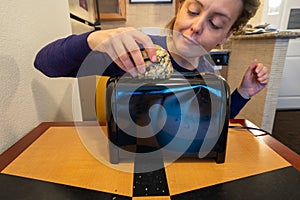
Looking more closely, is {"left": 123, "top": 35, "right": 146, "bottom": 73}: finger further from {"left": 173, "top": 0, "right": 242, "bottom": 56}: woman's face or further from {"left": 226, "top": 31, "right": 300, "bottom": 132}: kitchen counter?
{"left": 226, "top": 31, "right": 300, "bottom": 132}: kitchen counter

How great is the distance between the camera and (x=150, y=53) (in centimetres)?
36

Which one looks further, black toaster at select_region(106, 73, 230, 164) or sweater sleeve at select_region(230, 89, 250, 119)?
sweater sleeve at select_region(230, 89, 250, 119)

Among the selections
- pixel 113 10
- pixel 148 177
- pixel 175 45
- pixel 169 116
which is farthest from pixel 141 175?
pixel 113 10

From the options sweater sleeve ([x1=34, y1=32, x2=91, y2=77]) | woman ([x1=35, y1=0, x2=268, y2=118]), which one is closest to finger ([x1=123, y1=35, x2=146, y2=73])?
woman ([x1=35, y1=0, x2=268, y2=118])

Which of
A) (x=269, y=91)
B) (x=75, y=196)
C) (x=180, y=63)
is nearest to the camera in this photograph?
(x=75, y=196)

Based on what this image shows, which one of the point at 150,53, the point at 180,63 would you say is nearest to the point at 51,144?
the point at 150,53

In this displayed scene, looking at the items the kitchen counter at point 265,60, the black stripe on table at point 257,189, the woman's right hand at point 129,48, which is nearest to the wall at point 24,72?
the woman's right hand at point 129,48

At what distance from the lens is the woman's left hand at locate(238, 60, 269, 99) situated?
62 cm

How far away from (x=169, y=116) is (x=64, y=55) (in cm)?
28

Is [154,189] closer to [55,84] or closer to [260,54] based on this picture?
[55,84]

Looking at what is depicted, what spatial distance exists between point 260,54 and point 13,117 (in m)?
1.62

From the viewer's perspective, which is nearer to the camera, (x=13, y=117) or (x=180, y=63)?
(x=13, y=117)

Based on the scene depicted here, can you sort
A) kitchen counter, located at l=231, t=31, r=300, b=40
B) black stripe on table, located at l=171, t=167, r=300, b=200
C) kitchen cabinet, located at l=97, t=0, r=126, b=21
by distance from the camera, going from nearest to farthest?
black stripe on table, located at l=171, t=167, r=300, b=200, kitchen counter, located at l=231, t=31, r=300, b=40, kitchen cabinet, located at l=97, t=0, r=126, b=21

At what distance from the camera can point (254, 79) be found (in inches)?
25.7
